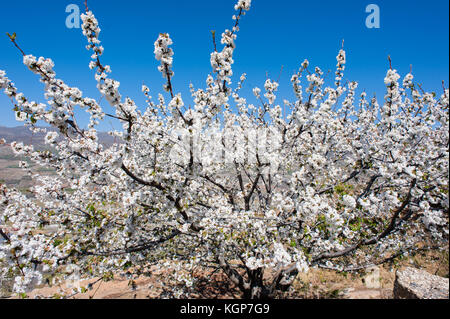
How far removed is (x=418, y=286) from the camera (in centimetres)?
715

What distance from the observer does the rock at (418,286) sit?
268 inches

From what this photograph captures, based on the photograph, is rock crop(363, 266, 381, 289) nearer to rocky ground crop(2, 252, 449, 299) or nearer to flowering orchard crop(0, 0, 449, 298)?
rocky ground crop(2, 252, 449, 299)

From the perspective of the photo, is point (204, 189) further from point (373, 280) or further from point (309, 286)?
point (373, 280)

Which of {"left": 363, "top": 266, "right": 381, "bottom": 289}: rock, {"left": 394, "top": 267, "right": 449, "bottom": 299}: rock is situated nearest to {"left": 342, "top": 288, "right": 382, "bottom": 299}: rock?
{"left": 363, "top": 266, "right": 381, "bottom": 289}: rock

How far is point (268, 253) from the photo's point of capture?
16.4 feet

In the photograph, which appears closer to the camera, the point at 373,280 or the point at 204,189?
the point at 204,189

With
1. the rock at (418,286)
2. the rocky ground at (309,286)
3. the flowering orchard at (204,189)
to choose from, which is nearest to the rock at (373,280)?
the rocky ground at (309,286)

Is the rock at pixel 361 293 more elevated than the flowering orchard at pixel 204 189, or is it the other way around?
the flowering orchard at pixel 204 189

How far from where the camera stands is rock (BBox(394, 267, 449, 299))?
22.3ft

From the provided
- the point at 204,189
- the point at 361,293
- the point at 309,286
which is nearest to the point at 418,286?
the point at 361,293

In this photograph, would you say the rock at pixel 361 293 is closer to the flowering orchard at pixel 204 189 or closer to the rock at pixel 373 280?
the rock at pixel 373 280
